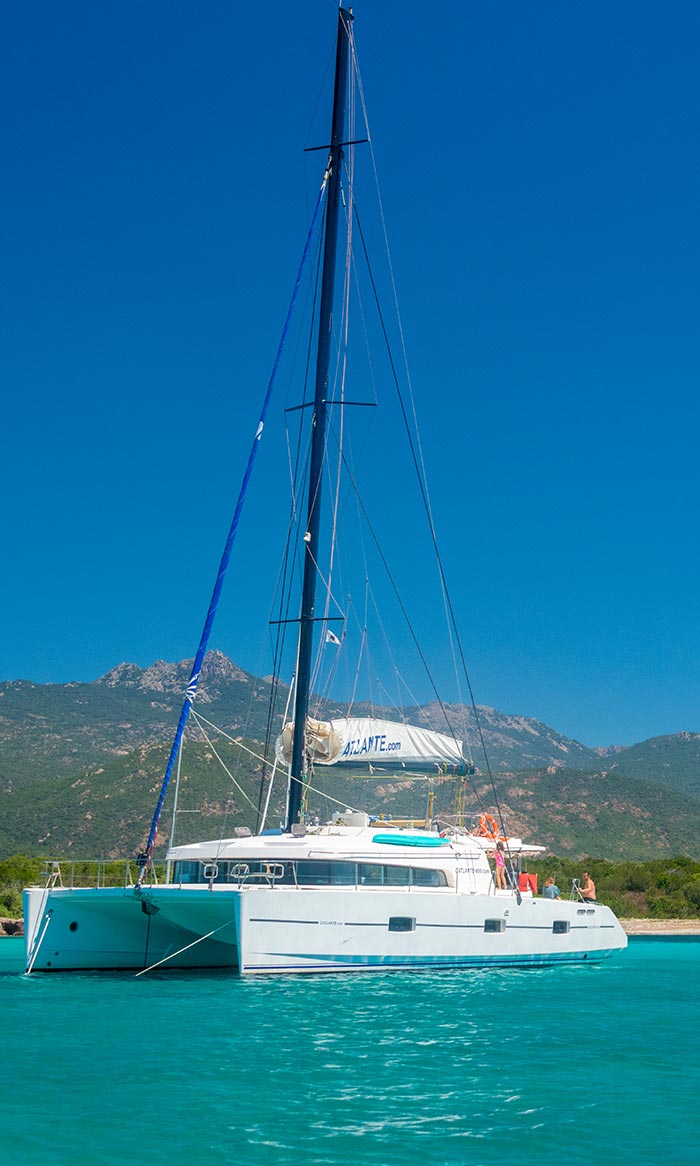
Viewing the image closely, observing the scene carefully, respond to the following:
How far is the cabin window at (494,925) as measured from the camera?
2039cm

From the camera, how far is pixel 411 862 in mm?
19594

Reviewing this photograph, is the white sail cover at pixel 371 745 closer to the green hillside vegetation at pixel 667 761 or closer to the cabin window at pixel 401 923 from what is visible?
the cabin window at pixel 401 923

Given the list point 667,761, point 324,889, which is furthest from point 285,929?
point 667,761

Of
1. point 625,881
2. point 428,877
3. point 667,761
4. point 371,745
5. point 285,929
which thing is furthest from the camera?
point 667,761

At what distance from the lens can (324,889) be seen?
1795cm

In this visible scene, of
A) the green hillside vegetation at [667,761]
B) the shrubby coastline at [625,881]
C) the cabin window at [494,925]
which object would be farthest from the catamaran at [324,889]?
the green hillside vegetation at [667,761]

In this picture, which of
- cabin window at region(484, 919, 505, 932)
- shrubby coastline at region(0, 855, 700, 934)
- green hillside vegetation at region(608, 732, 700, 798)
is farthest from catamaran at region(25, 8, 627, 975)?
green hillside vegetation at region(608, 732, 700, 798)

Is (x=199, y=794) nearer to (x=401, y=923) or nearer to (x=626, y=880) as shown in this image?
(x=626, y=880)

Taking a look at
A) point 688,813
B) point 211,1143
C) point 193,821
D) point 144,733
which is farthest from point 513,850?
point 144,733

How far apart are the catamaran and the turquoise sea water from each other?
2.94 ft

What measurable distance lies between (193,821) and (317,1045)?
53.7m

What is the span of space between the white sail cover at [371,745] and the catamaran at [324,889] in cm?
3

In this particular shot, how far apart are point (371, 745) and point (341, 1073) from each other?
36.5 ft

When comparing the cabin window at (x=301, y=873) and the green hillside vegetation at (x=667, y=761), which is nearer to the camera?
the cabin window at (x=301, y=873)
